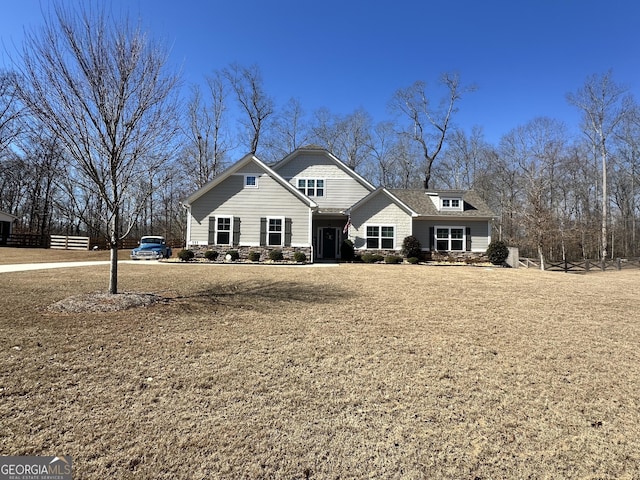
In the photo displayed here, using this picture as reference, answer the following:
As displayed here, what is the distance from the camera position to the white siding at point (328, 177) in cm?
2186

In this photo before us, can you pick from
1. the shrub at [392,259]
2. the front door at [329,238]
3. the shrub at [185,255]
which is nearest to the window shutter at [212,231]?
the shrub at [185,255]

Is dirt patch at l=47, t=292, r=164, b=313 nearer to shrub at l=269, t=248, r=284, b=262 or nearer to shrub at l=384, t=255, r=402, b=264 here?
shrub at l=269, t=248, r=284, b=262

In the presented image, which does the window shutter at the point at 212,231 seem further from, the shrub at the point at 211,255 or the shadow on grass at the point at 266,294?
the shadow on grass at the point at 266,294

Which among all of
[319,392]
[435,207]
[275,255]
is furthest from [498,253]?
[319,392]

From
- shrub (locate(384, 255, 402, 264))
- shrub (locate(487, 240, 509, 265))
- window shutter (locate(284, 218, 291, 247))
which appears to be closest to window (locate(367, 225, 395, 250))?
shrub (locate(384, 255, 402, 264))

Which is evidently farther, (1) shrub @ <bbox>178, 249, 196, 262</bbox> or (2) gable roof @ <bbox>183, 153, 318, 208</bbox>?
(2) gable roof @ <bbox>183, 153, 318, 208</bbox>

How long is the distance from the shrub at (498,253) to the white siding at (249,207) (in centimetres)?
1237

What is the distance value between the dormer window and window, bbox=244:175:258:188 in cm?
1322

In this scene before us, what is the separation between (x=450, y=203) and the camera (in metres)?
22.6

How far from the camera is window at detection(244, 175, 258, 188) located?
733 inches

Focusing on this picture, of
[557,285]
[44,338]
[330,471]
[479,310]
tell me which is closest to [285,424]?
[330,471]

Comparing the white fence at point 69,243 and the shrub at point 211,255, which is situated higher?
the white fence at point 69,243

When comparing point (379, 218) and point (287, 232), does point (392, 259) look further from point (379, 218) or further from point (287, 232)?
point (287, 232)

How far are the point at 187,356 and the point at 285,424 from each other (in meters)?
2.02
